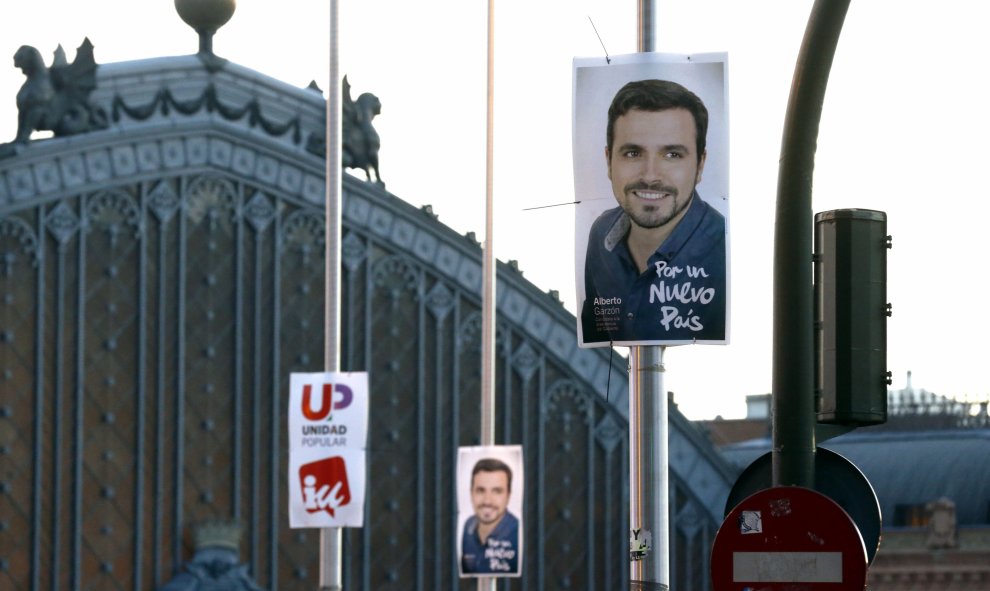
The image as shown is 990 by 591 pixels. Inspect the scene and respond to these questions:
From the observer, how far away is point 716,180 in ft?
42.1

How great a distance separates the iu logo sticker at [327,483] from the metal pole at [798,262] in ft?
43.8

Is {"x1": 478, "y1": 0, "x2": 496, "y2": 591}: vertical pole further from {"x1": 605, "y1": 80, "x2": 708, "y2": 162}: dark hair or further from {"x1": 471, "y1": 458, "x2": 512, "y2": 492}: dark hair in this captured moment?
{"x1": 605, "y1": 80, "x2": 708, "y2": 162}: dark hair

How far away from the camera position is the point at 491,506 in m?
27.7

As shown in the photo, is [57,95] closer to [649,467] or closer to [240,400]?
[240,400]

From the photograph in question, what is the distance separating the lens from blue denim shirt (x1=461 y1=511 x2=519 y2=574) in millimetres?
27688

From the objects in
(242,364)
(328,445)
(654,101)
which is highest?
(242,364)

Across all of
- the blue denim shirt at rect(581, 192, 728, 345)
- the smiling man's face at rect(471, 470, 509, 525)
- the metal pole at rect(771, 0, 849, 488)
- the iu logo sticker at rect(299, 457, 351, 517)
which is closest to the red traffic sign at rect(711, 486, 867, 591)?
the metal pole at rect(771, 0, 849, 488)

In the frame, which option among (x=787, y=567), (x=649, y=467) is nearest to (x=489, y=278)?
(x=649, y=467)

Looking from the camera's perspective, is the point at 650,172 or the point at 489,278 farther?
the point at 489,278

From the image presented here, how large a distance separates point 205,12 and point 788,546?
121 ft

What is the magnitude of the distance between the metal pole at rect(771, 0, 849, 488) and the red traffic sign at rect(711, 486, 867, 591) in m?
0.53

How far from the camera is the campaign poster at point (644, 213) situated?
1266 centimetres

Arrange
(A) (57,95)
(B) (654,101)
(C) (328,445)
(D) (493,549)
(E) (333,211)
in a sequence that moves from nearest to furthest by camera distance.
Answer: (B) (654,101) → (C) (328,445) → (E) (333,211) → (D) (493,549) → (A) (57,95)

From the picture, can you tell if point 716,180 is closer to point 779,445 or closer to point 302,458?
point 779,445
